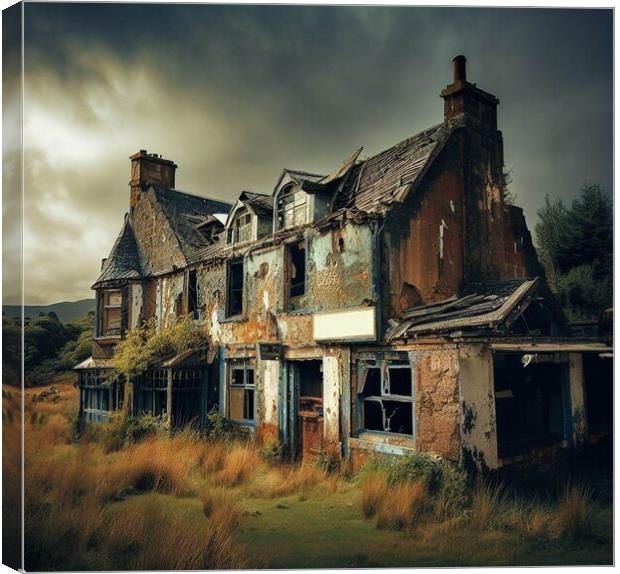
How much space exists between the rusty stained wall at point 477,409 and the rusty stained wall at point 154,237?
11141 millimetres

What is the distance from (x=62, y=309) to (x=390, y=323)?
6593 millimetres

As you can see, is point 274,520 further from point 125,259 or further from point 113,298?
point 125,259

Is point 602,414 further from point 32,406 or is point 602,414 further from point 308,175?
point 32,406

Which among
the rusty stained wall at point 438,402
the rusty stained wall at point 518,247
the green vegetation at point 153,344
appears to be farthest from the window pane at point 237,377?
the rusty stained wall at point 518,247

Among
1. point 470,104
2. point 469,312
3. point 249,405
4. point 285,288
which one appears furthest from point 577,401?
point 249,405

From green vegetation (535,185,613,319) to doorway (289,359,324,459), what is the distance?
19.7 feet

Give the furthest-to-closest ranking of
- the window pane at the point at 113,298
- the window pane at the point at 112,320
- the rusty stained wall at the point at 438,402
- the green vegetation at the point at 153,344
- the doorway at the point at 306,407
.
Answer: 1. the window pane at the point at 113,298
2. the window pane at the point at 112,320
3. the green vegetation at the point at 153,344
4. the doorway at the point at 306,407
5. the rusty stained wall at the point at 438,402

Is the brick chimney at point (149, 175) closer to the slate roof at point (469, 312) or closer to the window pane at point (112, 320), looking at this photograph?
the window pane at point (112, 320)

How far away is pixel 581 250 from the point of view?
390 inches

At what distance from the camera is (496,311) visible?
9.53 m

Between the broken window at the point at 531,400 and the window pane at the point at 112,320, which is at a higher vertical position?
the window pane at the point at 112,320

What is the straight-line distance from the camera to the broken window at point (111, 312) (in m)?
17.4

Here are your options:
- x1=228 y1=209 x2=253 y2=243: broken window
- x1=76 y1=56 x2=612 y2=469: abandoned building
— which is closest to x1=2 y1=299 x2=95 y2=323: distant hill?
x1=76 y1=56 x2=612 y2=469: abandoned building

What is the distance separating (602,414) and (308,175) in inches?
365
